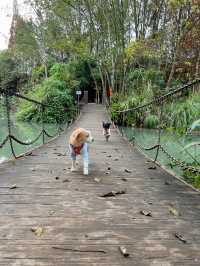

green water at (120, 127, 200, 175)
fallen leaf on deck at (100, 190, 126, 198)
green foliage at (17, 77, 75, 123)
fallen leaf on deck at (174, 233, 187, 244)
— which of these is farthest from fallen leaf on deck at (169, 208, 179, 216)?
green foliage at (17, 77, 75, 123)

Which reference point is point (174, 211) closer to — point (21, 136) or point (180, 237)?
point (180, 237)

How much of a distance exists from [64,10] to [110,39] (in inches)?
192

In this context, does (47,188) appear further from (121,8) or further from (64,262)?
(121,8)

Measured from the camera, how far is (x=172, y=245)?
7.63 ft

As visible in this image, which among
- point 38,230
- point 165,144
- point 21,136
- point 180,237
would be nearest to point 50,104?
point 21,136

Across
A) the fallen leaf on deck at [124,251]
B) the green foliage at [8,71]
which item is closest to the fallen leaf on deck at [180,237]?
the fallen leaf on deck at [124,251]

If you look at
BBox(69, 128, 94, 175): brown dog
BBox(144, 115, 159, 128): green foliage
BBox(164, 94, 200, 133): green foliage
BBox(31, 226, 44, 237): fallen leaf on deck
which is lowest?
BBox(144, 115, 159, 128): green foliage

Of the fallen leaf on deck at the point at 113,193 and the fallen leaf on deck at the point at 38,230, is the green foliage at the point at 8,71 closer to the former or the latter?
the fallen leaf on deck at the point at 113,193

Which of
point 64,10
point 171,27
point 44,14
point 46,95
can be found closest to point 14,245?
point 171,27

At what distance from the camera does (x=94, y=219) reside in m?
2.79

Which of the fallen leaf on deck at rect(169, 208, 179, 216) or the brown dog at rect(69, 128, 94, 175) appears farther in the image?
the brown dog at rect(69, 128, 94, 175)

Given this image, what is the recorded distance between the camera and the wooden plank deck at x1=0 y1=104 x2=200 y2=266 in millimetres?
2148

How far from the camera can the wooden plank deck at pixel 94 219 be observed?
2.15m

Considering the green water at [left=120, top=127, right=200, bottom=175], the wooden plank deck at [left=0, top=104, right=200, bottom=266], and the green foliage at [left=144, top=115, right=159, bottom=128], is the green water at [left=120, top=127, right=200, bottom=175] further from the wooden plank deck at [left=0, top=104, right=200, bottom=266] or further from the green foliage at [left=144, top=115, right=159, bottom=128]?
the wooden plank deck at [left=0, top=104, right=200, bottom=266]
